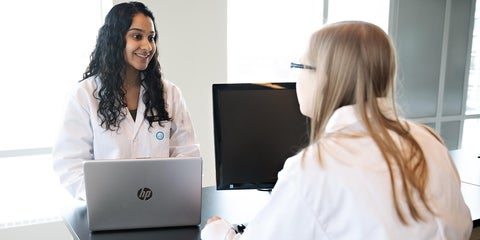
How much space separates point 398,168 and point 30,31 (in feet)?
8.39

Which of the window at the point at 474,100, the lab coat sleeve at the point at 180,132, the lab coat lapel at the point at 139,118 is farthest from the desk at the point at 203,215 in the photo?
the window at the point at 474,100

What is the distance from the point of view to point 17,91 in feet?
9.00

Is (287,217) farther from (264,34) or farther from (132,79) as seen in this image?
(264,34)

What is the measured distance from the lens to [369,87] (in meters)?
0.91

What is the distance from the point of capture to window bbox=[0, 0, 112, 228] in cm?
271

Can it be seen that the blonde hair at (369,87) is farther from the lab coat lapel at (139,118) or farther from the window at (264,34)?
the window at (264,34)

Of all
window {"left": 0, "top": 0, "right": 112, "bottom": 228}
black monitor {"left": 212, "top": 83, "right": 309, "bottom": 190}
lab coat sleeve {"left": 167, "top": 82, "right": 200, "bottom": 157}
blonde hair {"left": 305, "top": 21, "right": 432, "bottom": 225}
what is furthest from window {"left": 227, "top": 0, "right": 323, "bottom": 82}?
blonde hair {"left": 305, "top": 21, "right": 432, "bottom": 225}

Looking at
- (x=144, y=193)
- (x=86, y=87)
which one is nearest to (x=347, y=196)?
(x=144, y=193)

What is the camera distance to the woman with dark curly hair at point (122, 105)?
186cm

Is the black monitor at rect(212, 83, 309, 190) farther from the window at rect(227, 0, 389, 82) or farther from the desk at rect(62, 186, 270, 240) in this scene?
the window at rect(227, 0, 389, 82)

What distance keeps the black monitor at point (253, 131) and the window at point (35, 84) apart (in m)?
1.60

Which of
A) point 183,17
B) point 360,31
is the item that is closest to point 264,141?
point 360,31

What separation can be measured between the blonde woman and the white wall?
224cm

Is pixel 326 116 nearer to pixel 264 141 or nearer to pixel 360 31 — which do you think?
pixel 360 31
